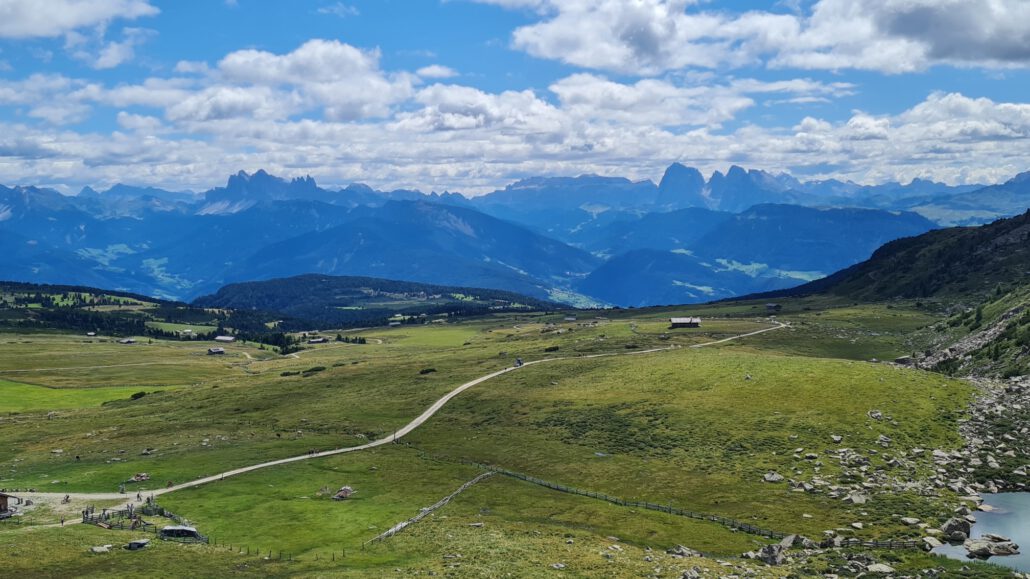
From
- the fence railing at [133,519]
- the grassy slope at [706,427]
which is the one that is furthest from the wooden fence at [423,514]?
the fence railing at [133,519]

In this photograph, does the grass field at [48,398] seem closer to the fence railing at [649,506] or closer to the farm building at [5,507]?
the farm building at [5,507]

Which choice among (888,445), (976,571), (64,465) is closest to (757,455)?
(888,445)

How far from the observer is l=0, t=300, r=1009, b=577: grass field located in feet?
215

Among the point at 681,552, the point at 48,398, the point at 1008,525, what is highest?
the point at 1008,525

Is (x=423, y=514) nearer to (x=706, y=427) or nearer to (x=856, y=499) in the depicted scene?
(x=706, y=427)

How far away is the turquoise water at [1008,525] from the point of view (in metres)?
62.4

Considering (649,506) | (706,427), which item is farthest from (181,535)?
(706,427)

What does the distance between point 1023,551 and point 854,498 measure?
15.6m

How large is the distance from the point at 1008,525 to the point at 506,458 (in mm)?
58723

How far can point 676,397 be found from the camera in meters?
121

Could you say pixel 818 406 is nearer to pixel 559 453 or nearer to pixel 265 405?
pixel 559 453

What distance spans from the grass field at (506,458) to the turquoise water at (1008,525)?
12.3 ft

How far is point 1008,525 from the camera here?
69.6 m

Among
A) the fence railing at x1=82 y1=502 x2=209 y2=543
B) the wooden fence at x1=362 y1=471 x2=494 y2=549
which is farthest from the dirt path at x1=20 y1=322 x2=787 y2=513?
the wooden fence at x1=362 y1=471 x2=494 y2=549
